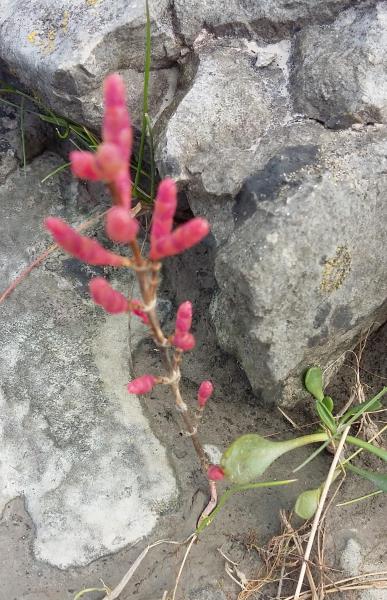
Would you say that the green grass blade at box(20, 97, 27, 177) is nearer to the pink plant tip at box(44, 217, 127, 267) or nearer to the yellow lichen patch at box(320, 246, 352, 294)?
the yellow lichen patch at box(320, 246, 352, 294)

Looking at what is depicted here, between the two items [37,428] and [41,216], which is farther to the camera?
[41,216]

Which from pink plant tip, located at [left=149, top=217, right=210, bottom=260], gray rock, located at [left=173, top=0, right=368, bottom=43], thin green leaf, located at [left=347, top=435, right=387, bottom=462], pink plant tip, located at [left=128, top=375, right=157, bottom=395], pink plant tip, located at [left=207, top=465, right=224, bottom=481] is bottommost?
thin green leaf, located at [left=347, top=435, right=387, bottom=462]

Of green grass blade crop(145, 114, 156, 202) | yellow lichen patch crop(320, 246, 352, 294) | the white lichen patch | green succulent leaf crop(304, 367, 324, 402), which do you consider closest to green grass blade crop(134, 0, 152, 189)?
green grass blade crop(145, 114, 156, 202)

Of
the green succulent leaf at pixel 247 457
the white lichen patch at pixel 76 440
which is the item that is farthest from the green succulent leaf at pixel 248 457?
the white lichen patch at pixel 76 440

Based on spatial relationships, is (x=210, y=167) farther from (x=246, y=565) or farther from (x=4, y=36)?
(x=246, y=565)

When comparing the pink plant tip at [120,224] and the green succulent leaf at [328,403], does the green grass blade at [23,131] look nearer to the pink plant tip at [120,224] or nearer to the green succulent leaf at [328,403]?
the green succulent leaf at [328,403]

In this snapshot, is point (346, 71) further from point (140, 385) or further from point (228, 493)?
point (228, 493)

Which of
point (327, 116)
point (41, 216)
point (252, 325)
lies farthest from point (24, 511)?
point (327, 116)
